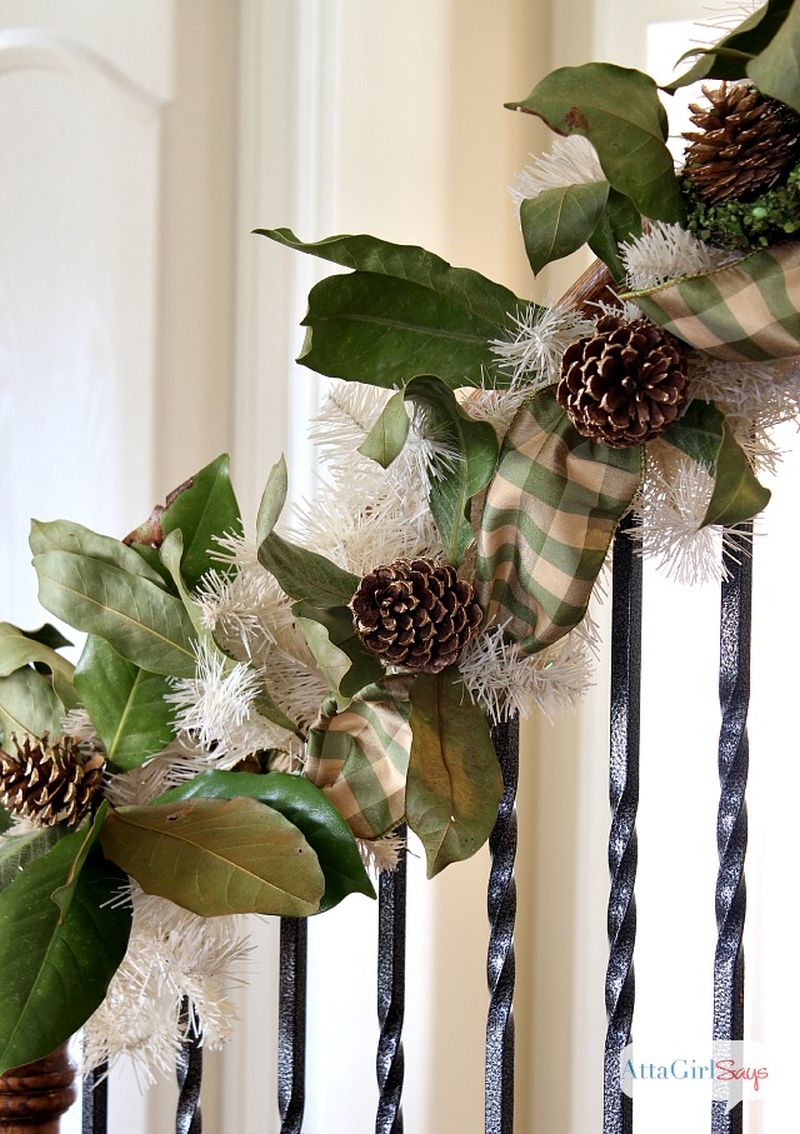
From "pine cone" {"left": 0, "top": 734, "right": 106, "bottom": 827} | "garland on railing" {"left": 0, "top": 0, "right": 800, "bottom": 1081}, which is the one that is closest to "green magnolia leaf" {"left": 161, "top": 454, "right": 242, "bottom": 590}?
"garland on railing" {"left": 0, "top": 0, "right": 800, "bottom": 1081}

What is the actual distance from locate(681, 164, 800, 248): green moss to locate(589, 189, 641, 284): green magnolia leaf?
3 centimetres

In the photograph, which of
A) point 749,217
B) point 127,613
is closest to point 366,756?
point 127,613

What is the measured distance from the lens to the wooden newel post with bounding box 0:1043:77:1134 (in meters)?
0.59

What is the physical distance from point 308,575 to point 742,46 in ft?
0.78

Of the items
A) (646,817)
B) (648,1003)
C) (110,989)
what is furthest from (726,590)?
(648,1003)

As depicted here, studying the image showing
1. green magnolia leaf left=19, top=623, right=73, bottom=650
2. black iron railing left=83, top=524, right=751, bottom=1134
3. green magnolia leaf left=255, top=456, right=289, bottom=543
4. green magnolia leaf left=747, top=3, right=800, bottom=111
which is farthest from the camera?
green magnolia leaf left=19, top=623, right=73, bottom=650

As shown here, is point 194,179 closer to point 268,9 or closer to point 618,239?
point 268,9

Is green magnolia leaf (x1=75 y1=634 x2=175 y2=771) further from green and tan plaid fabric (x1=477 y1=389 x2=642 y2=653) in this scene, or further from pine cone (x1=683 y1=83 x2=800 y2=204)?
pine cone (x1=683 y1=83 x2=800 y2=204)

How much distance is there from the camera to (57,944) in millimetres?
479

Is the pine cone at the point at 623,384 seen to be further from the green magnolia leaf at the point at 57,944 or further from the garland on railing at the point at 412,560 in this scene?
the green magnolia leaf at the point at 57,944

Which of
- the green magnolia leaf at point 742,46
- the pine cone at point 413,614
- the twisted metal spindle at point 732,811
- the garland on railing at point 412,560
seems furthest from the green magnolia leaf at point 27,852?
the green magnolia leaf at point 742,46

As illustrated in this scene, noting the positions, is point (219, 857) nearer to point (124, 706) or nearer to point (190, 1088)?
point (124, 706)

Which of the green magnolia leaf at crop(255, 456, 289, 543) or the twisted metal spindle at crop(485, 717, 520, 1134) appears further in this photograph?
the twisted metal spindle at crop(485, 717, 520, 1134)

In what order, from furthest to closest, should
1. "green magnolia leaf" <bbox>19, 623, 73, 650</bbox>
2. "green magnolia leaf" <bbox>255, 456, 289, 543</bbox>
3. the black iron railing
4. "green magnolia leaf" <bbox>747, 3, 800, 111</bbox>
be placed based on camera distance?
"green magnolia leaf" <bbox>19, 623, 73, 650</bbox>, the black iron railing, "green magnolia leaf" <bbox>255, 456, 289, 543</bbox>, "green magnolia leaf" <bbox>747, 3, 800, 111</bbox>
